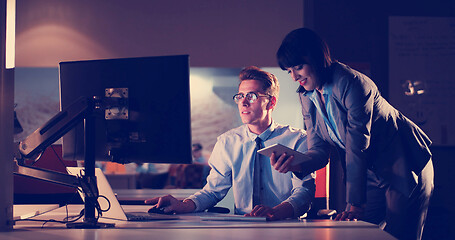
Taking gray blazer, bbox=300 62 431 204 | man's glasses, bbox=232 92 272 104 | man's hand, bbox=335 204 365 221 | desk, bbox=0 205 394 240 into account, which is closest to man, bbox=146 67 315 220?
man's glasses, bbox=232 92 272 104

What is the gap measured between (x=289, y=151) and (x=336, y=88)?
397 millimetres

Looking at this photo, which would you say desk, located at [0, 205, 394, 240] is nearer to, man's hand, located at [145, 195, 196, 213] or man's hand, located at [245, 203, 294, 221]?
man's hand, located at [245, 203, 294, 221]

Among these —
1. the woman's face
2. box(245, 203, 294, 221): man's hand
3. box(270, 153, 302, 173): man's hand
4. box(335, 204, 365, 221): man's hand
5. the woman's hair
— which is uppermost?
the woman's hair

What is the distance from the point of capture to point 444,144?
386 centimetres

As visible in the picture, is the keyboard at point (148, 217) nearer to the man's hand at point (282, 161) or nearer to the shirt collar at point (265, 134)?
the man's hand at point (282, 161)

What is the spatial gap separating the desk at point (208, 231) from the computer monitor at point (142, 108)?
0.21m

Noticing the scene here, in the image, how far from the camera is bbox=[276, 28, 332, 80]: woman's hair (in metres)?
2.07

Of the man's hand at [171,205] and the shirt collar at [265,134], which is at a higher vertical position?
the shirt collar at [265,134]

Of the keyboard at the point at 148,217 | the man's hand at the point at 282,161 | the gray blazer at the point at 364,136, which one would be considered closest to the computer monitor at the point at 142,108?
the keyboard at the point at 148,217

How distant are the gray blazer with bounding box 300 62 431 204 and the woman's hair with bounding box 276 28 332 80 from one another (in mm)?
63

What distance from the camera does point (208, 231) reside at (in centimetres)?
141

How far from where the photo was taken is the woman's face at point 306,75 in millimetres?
2104

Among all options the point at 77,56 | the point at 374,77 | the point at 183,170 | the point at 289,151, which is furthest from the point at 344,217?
the point at 183,170

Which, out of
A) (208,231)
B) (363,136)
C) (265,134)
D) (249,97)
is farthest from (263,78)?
(208,231)
